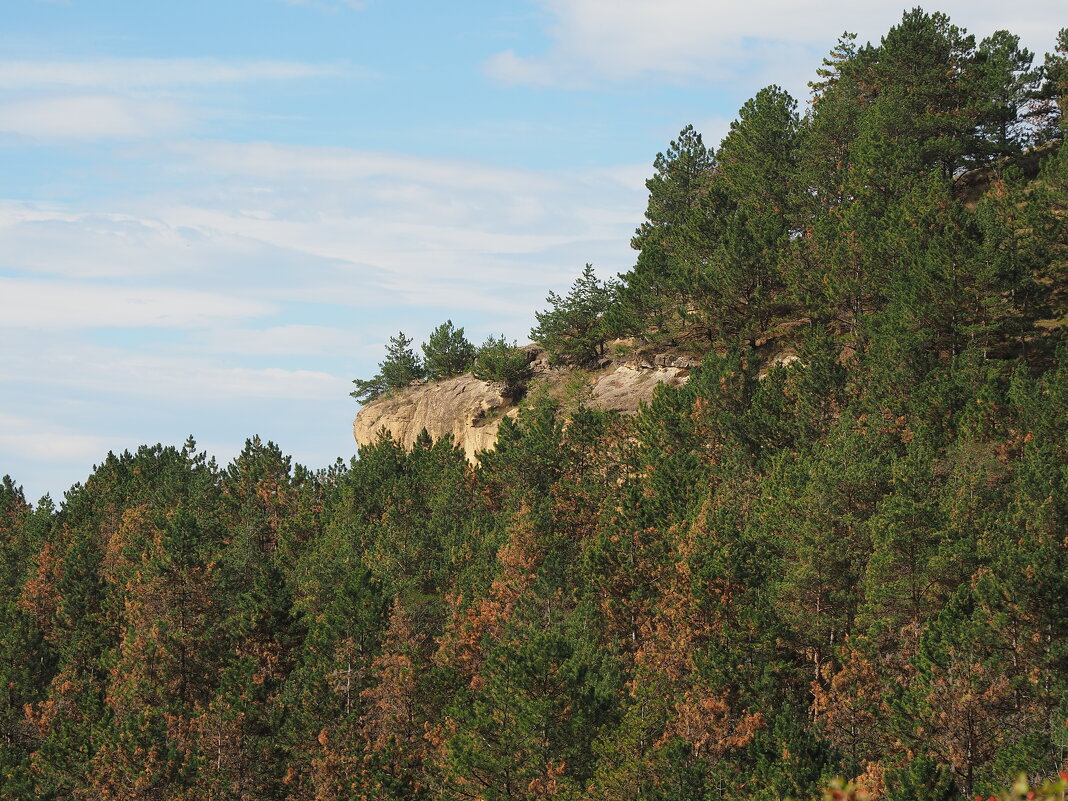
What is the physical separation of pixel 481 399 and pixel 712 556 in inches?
1962

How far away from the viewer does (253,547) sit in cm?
7681

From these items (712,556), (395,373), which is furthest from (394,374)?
(712,556)

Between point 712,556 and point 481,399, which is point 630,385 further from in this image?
point 712,556

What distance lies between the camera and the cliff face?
264ft

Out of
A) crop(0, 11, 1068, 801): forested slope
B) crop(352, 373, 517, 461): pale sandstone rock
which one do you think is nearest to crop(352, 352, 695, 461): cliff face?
crop(352, 373, 517, 461): pale sandstone rock

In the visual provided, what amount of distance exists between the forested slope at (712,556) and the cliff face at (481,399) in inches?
120

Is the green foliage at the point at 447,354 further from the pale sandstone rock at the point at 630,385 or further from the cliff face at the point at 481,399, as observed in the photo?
the pale sandstone rock at the point at 630,385

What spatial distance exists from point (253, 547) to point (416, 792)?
32.8 metres

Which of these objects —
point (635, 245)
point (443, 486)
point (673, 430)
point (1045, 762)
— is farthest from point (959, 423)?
point (635, 245)

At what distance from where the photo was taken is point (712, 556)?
46.1 m

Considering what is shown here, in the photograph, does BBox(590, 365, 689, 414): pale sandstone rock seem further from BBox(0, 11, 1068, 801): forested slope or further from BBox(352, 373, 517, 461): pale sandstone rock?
BBox(352, 373, 517, 461): pale sandstone rock

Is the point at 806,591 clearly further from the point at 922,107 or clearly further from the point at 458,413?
the point at 458,413

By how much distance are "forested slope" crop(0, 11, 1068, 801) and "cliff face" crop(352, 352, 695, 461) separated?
3053mm

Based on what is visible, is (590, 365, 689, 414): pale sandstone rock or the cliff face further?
the cliff face
